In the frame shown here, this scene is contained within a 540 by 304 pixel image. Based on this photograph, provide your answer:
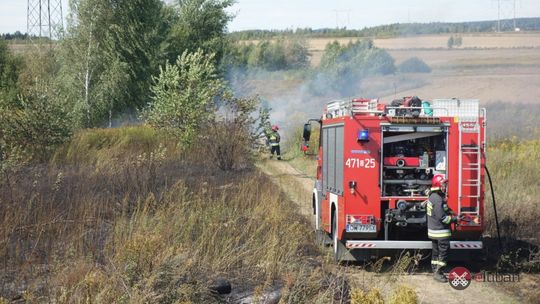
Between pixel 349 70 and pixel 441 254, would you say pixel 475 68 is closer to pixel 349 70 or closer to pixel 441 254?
pixel 349 70

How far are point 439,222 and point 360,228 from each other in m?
1.20

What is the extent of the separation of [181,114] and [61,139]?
5.08 m

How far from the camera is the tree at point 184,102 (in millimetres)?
22672

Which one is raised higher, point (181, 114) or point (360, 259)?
point (181, 114)

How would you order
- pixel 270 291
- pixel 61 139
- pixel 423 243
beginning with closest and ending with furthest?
pixel 270 291 → pixel 423 243 → pixel 61 139

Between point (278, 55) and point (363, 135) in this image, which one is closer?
point (363, 135)

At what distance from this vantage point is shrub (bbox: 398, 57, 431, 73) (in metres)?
40.0

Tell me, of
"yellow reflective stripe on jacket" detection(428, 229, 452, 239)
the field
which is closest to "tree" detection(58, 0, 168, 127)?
the field

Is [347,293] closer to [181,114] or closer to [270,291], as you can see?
[270,291]

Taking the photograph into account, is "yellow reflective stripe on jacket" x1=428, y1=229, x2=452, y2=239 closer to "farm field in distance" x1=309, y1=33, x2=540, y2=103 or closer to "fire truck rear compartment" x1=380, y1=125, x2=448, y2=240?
"fire truck rear compartment" x1=380, y1=125, x2=448, y2=240

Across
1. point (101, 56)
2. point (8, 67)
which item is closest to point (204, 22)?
point (8, 67)

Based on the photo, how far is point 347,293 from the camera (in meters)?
8.11

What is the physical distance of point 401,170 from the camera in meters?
11.5

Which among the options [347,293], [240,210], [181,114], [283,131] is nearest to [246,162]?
[181,114]
